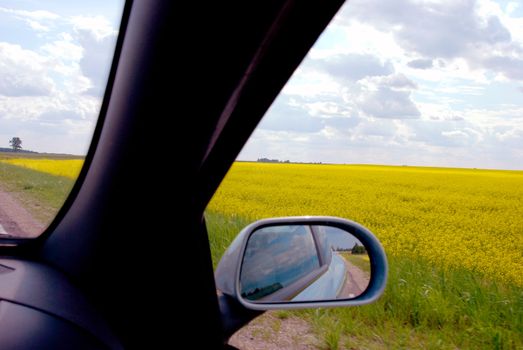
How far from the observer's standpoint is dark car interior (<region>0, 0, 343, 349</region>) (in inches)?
50.3

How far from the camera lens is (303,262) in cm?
179

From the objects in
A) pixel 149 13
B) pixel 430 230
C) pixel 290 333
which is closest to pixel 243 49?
pixel 149 13

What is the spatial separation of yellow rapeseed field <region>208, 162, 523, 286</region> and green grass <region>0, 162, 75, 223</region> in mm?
4956

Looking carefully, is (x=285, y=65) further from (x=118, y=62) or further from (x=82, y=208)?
(x=82, y=208)

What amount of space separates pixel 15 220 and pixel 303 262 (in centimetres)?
109

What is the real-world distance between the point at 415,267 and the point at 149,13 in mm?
5184

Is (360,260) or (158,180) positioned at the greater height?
(158,180)

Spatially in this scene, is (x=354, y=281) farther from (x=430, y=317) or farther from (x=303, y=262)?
(x=430, y=317)

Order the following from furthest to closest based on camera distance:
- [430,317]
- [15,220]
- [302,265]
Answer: [430,317], [15,220], [302,265]

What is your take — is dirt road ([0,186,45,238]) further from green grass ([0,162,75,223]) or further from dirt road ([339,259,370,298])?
dirt road ([339,259,370,298])

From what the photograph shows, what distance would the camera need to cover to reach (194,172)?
4.86ft

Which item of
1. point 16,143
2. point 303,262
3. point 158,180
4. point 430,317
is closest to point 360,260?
point 303,262

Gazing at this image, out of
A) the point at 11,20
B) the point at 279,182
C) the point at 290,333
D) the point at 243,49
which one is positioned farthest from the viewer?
the point at 279,182

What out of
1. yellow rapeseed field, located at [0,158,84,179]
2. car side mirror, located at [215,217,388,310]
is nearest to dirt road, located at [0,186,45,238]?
yellow rapeseed field, located at [0,158,84,179]
